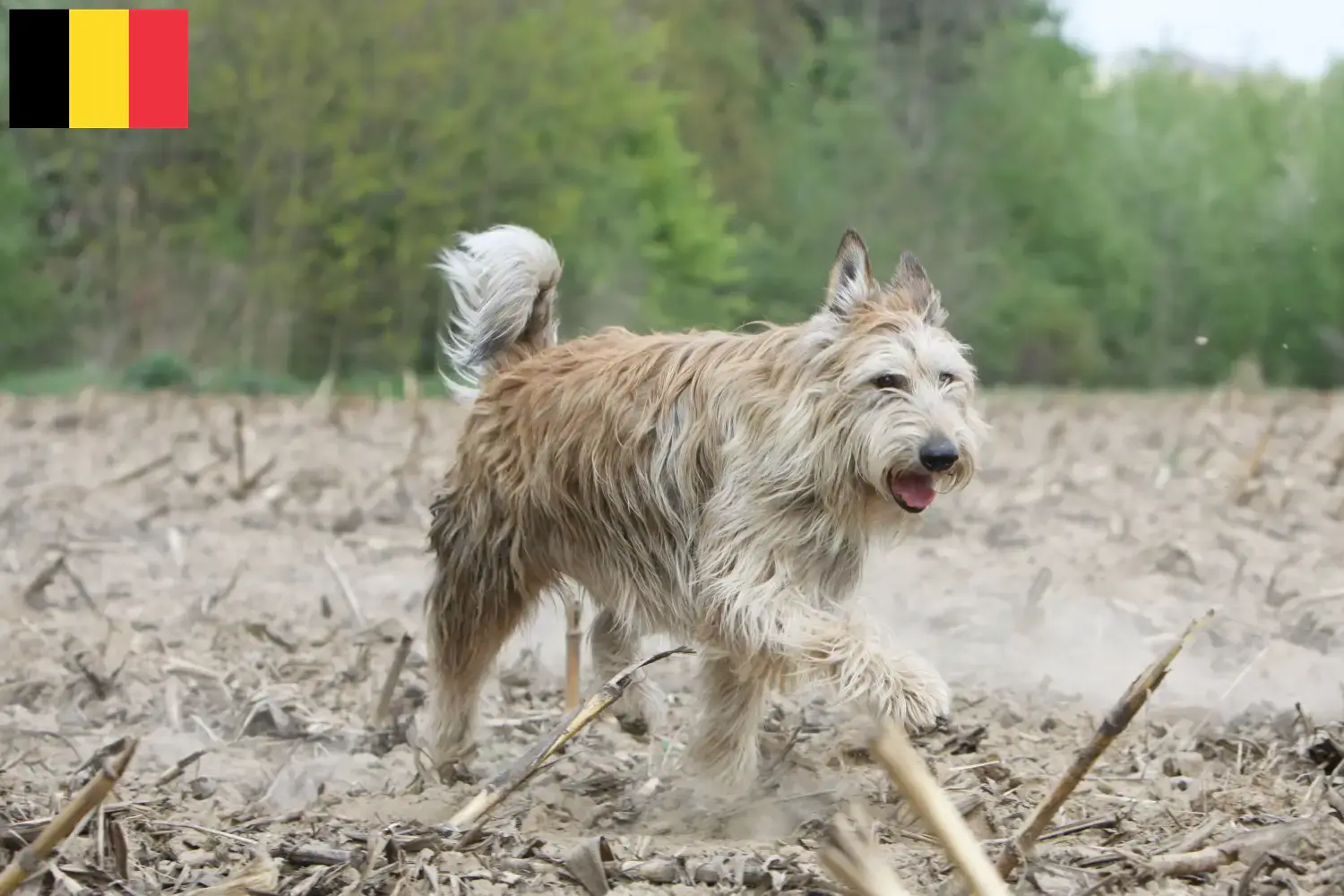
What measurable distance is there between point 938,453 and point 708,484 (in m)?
0.96

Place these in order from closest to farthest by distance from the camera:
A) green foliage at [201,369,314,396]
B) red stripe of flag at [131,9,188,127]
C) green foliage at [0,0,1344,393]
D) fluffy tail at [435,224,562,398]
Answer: fluffy tail at [435,224,562,398], red stripe of flag at [131,9,188,127], green foliage at [201,369,314,396], green foliage at [0,0,1344,393]

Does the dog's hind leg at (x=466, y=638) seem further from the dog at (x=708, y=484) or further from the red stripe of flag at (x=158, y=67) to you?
the red stripe of flag at (x=158, y=67)

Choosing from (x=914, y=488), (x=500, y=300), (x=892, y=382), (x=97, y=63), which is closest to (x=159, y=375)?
(x=97, y=63)

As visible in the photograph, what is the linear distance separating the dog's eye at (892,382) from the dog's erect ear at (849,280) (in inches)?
13.1

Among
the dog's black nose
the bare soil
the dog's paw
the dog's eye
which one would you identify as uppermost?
the dog's eye

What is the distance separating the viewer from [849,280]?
547 centimetres

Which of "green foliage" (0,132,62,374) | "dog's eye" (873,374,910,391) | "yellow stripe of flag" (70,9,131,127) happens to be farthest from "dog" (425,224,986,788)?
"green foliage" (0,132,62,374)

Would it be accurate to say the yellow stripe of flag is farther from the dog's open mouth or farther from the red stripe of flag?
the dog's open mouth

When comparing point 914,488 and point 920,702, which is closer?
point 920,702

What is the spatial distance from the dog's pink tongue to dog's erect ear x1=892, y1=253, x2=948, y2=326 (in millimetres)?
702

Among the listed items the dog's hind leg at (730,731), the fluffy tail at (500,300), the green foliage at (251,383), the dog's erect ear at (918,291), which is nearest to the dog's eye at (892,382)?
the dog's erect ear at (918,291)

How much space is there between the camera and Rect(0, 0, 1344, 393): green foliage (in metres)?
26.2

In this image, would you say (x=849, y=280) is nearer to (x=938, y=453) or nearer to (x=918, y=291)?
(x=918, y=291)

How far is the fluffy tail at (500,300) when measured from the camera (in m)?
6.52
